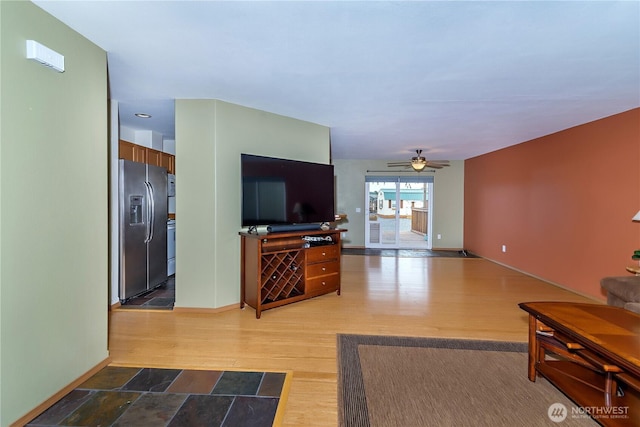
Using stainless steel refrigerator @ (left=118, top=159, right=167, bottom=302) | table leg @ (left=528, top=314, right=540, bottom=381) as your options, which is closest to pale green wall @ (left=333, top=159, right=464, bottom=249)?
stainless steel refrigerator @ (left=118, top=159, right=167, bottom=302)

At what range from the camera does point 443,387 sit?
196 centimetres

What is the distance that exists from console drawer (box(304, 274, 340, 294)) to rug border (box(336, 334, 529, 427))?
97cm

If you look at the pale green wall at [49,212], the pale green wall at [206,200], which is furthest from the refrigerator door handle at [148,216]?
the pale green wall at [49,212]

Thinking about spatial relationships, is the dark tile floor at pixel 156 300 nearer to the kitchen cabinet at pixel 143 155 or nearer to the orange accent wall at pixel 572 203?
the kitchen cabinet at pixel 143 155

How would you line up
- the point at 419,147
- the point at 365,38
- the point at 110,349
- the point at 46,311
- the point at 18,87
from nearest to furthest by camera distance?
the point at 18,87, the point at 46,311, the point at 365,38, the point at 110,349, the point at 419,147

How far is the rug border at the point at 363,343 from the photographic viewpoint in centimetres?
189

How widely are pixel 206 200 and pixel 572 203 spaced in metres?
4.95

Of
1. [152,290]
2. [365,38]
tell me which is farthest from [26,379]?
[365,38]

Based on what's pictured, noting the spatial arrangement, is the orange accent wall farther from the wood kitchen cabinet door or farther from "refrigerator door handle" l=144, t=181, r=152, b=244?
the wood kitchen cabinet door

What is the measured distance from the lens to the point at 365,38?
1955 mm

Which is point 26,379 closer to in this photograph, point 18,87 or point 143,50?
point 18,87

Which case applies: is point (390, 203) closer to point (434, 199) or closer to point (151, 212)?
point (434, 199)

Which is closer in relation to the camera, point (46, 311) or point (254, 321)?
point (46, 311)

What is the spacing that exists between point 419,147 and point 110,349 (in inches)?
224
